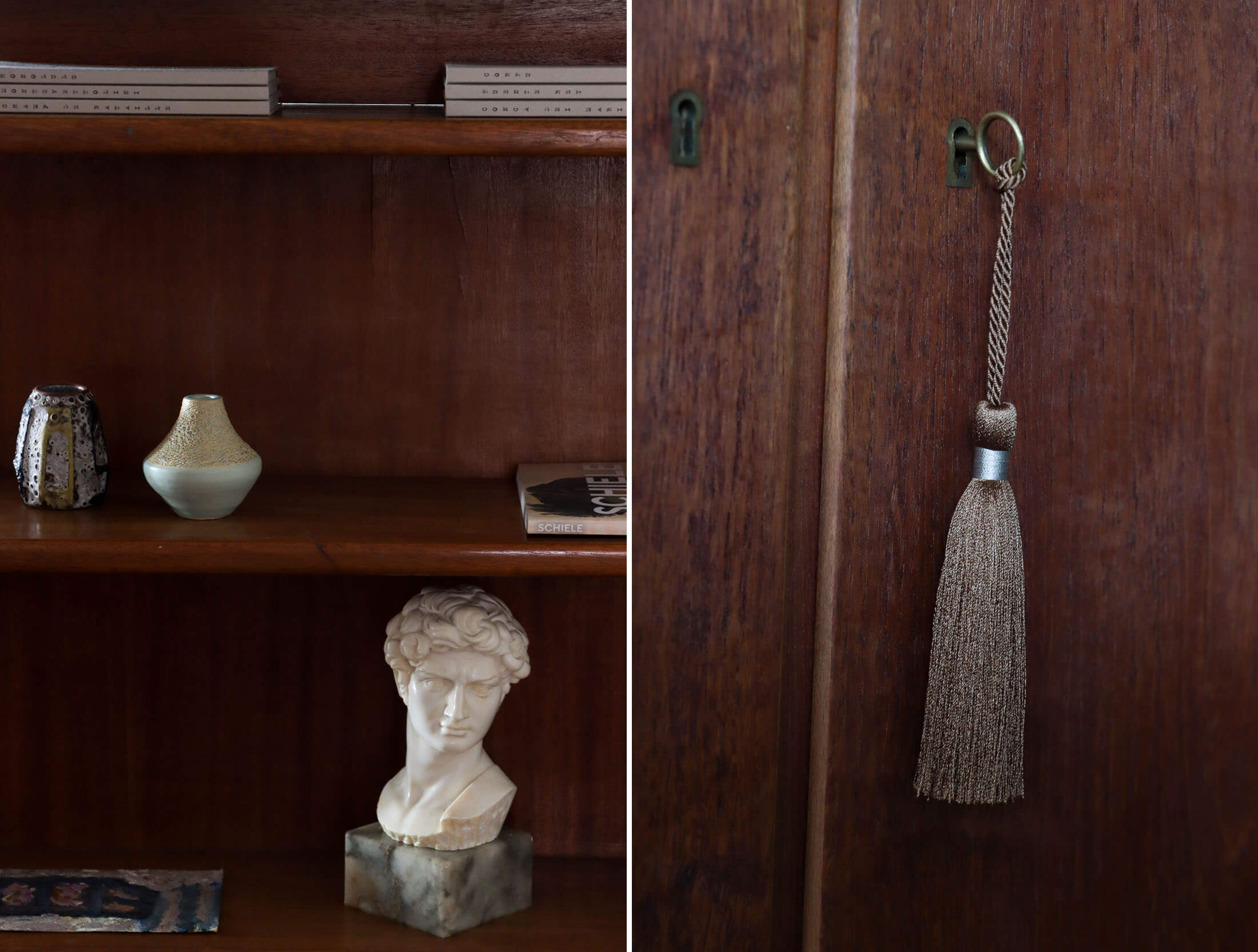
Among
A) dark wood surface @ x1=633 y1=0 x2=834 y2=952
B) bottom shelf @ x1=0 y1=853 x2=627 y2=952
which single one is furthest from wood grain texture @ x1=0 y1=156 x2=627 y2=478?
dark wood surface @ x1=633 y1=0 x2=834 y2=952

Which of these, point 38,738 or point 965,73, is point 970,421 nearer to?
point 965,73

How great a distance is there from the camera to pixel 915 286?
A: 575 mm

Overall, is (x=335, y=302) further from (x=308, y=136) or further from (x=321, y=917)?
(x=321, y=917)

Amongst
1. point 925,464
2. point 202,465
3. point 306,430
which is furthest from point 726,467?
point 306,430

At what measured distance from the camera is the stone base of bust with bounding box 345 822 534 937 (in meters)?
1.03

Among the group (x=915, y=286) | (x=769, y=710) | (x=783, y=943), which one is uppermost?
(x=915, y=286)

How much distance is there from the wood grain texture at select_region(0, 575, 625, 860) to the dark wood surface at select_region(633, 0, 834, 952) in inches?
21.4

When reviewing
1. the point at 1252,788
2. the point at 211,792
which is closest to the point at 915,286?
the point at 1252,788

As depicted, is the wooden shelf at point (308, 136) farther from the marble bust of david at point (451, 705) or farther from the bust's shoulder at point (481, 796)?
the bust's shoulder at point (481, 796)

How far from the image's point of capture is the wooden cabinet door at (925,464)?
1.85ft

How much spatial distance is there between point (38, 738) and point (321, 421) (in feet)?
1.47

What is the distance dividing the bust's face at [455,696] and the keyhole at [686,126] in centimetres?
57

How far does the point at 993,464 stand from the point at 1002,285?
0.09 meters

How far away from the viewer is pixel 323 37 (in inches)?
41.1
